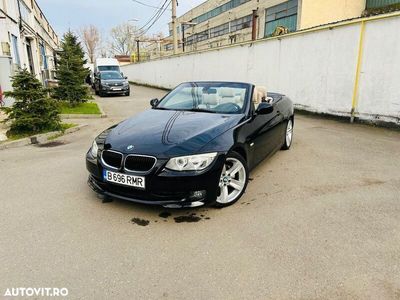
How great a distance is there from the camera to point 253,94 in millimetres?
4637

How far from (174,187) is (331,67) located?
841 cm

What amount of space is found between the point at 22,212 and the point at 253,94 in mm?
3416

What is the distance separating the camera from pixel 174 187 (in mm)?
3125

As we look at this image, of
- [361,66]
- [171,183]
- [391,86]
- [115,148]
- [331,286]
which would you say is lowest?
[331,286]

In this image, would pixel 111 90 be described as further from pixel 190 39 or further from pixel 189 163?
pixel 190 39

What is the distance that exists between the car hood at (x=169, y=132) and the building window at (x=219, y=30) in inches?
1978

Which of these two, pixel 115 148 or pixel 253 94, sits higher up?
pixel 253 94

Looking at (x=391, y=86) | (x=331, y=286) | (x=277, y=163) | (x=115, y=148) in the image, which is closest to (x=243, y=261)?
(x=331, y=286)

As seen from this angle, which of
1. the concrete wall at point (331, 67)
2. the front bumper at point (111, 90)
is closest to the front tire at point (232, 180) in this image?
the concrete wall at point (331, 67)

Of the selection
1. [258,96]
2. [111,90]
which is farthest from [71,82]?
[258,96]

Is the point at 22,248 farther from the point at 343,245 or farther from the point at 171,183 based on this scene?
the point at 343,245

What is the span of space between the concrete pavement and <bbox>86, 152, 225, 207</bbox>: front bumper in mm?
258

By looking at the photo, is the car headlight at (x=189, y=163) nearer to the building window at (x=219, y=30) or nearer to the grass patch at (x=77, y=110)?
the grass patch at (x=77, y=110)

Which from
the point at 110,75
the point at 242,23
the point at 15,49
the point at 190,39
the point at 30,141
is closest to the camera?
the point at 30,141
